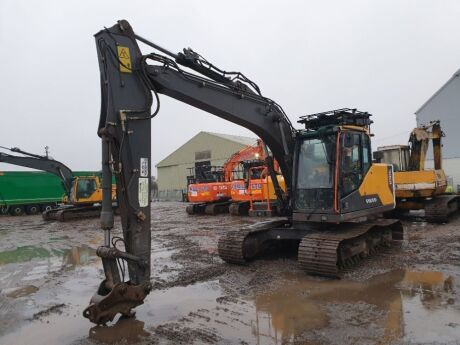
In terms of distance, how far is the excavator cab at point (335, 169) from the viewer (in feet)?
21.9

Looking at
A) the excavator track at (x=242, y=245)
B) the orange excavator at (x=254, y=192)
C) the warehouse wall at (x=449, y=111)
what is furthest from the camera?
the warehouse wall at (x=449, y=111)

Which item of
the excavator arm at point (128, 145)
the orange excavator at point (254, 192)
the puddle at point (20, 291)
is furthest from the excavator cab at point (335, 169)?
the orange excavator at point (254, 192)

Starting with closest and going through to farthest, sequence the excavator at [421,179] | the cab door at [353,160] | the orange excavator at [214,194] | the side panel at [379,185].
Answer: the cab door at [353,160] → the side panel at [379,185] → the excavator at [421,179] → the orange excavator at [214,194]

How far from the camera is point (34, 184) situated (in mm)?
25469

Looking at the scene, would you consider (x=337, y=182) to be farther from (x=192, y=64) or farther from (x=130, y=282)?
(x=130, y=282)

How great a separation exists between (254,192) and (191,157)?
79.0 feet

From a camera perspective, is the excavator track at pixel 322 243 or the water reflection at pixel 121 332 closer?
the water reflection at pixel 121 332

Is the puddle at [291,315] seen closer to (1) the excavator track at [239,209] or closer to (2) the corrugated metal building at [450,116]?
(1) the excavator track at [239,209]

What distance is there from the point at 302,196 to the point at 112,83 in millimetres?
3906

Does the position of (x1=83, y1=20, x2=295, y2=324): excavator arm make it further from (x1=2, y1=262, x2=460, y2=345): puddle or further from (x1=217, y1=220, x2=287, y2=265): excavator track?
(x1=217, y1=220, x2=287, y2=265): excavator track

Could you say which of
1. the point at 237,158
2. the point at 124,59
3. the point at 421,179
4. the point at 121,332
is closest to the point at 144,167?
the point at 124,59

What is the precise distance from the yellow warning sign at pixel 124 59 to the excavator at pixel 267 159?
13 millimetres

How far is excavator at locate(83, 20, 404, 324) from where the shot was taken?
15.1ft

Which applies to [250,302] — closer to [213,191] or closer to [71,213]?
[213,191]
